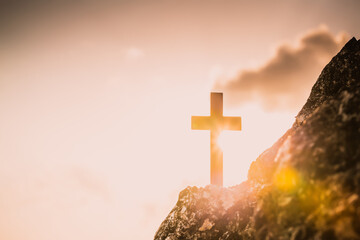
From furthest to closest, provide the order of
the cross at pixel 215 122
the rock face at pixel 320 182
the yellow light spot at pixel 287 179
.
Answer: the cross at pixel 215 122 < the yellow light spot at pixel 287 179 < the rock face at pixel 320 182

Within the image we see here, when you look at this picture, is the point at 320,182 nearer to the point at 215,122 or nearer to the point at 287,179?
the point at 287,179

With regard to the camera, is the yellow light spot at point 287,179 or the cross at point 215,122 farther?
the cross at point 215,122

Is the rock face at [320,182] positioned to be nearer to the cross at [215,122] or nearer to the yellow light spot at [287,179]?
the yellow light spot at [287,179]

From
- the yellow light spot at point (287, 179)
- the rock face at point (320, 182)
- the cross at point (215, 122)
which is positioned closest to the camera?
the rock face at point (320, 182)

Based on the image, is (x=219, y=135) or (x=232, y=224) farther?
(x=219, y=135)

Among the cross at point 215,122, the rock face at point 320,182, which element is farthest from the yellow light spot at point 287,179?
the cross at point 215,122

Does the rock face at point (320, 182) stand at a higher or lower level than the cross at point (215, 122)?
lower

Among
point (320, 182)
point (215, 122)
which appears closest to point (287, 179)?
point (320, 182)

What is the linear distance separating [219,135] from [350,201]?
6.59 metres

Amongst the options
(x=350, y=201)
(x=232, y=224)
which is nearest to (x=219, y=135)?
(x=232, y=224)

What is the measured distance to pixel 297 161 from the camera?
1.82 meters

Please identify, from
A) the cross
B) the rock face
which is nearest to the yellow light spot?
the rock face

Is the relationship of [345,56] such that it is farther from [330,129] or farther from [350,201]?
[350,201]

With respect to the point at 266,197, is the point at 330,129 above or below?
above
